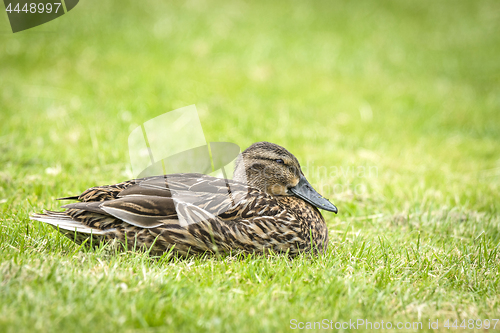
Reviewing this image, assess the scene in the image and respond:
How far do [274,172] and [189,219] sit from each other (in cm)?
111

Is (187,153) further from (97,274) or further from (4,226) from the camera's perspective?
(97,274)

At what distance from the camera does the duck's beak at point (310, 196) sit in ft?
12.1

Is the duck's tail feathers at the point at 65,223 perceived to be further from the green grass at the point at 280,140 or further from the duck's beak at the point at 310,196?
the duck's beak at the point at 310,196

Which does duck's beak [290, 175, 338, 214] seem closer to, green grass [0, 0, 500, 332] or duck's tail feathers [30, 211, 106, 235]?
green grass [0, 0, 500, 332]

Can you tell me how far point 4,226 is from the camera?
3.12 metres

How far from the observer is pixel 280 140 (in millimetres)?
6805

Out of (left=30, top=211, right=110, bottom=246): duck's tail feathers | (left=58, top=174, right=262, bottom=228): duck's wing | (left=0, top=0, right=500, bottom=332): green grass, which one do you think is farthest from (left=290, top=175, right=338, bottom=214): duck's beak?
(left=30, top=211, right=110, bottom=246): duck's tail feathers

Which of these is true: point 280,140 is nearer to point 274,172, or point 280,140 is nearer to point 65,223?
point 274,172

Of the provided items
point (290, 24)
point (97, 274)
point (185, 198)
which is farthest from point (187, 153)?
point (290, 24)

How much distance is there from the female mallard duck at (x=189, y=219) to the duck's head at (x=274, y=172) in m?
0.39

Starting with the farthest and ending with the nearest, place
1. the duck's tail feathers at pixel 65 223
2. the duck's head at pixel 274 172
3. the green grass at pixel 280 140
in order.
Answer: the duck's head at pixel 274 172
the duck's tail feathers at pixel 65 223
the green grass at pixel 280 140


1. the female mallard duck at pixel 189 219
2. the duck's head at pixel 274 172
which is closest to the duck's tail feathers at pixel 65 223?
the female mallard duck at pixel 189 219

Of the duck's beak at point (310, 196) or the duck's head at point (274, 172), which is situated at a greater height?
the duck's head at point (274, 172)

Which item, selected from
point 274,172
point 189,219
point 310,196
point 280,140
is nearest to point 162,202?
point 189,219
